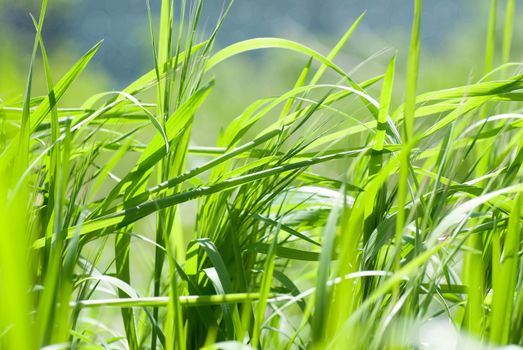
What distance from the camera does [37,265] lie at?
0.28 metres

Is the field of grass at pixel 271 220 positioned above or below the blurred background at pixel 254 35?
below

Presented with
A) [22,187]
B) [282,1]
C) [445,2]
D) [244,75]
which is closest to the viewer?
[22,187]

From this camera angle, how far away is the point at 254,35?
3.66 ft

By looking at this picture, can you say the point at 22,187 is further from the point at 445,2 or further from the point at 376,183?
the point at 445,2

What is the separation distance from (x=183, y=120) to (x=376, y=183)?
90 mm

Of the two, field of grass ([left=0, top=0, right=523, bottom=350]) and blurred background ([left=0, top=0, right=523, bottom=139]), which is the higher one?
blurred background ([left=0, top=0, right=523, bottom=139])

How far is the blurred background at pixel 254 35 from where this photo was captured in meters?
2.02

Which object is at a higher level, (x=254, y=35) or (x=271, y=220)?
(x=254, y=35)

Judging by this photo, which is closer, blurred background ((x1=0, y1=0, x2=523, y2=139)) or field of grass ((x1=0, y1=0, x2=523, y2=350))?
field of grass ((x1=0, y1=0, x2=523, y2=350))

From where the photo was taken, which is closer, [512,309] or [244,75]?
[512,309]

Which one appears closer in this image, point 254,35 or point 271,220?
point 271,220

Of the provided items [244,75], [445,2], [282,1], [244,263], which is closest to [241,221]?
[244,263]

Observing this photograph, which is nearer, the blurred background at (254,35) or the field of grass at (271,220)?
the field of grass at (271,220)

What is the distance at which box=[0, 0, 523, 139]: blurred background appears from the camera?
6.62 ft
